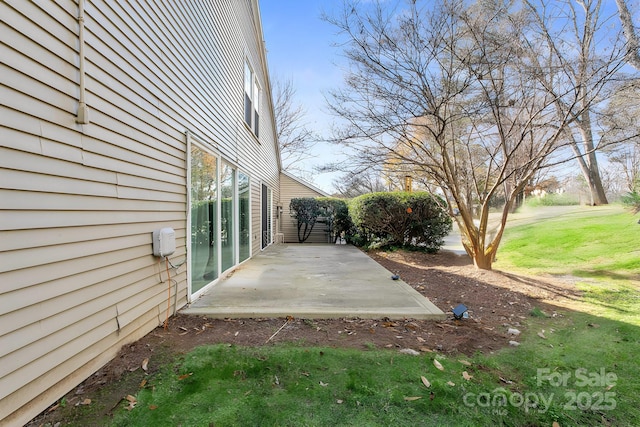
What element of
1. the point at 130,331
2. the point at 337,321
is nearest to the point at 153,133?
the point at 130,331

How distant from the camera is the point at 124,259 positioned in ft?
8.61

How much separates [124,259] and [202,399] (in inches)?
53.6

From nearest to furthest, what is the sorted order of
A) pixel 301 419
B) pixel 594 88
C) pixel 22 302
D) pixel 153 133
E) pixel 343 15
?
1. pixel 22 302
2. pixel 301 419
3. pixel 153 133
4. pixel 594 88
5. pixel 343 15

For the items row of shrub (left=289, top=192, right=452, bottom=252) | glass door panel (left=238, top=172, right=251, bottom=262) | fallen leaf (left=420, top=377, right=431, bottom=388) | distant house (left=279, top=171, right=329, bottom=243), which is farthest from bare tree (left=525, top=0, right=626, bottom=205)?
distant house (left=279, top=171, right=329, bottom=243)

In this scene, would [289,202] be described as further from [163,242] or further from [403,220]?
[163,242]

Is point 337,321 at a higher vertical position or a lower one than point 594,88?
lower

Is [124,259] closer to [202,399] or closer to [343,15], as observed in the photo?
[202,399]

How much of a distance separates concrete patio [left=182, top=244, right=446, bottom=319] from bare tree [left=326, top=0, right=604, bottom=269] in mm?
2570

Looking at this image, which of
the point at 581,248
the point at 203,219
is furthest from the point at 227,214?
the point at 581,248

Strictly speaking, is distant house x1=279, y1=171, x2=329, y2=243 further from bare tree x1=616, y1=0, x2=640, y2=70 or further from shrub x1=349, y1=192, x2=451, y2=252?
bare tree x1=616, y1=0, x2=640, y2=70

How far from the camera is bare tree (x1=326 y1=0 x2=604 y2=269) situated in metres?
4.81

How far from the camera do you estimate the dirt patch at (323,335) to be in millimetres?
2027

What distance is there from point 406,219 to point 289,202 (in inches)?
249

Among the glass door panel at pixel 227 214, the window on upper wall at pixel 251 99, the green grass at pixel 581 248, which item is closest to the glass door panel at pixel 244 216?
the glass door panel at pixel 227 214
